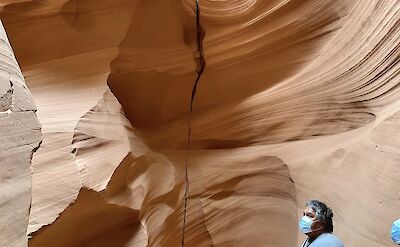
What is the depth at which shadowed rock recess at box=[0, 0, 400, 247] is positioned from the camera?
2.79m

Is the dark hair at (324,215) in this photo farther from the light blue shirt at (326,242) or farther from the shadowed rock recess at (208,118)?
the shadowed rock recess at (208,118)

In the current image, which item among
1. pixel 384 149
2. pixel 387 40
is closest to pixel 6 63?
pixel 384 149

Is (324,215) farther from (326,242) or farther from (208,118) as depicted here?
(208,118)

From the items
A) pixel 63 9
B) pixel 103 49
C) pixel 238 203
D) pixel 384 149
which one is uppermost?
pixel 63 9

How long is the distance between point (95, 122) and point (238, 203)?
127 cm

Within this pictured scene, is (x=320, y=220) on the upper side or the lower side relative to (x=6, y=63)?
lower

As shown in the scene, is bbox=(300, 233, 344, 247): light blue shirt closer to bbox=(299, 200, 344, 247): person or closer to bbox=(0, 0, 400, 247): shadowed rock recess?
bbox=(299, 200, 344, 247): person

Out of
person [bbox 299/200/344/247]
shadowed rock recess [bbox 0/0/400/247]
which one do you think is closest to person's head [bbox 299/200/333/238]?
person [bbox 299/200/344/247]

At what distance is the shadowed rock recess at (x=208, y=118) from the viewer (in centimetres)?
279

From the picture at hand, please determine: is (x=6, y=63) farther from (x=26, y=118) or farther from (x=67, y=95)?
(x=67, y=95)

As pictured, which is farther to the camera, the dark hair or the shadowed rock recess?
the shadowed rock recess

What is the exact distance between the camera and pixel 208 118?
3678mm

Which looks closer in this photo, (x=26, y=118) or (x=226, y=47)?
(x=26, y=118)

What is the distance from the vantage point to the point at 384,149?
2861 millimetres
